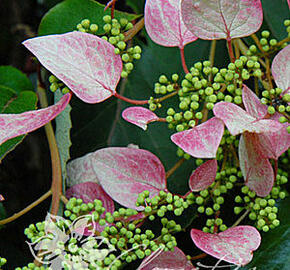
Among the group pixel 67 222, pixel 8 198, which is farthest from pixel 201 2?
pixel 8 198

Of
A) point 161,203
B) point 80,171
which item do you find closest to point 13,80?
point 80,171

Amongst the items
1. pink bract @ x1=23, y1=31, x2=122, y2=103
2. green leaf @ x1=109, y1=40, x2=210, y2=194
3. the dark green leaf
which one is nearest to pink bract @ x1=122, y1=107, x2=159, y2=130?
pink bract @ x1=23, y1=31, x2=122, y2=103

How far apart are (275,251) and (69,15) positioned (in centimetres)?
34

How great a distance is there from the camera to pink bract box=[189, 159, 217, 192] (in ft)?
1.37

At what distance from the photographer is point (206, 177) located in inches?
16.6

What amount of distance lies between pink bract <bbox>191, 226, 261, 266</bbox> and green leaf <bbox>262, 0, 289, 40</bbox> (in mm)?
307

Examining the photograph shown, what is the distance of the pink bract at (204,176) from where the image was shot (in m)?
0.42

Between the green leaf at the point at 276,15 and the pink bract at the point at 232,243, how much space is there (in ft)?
1.01

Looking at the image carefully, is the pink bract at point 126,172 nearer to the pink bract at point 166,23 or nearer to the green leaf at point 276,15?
the pink bract at point 166,23

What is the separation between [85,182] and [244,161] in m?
0.16

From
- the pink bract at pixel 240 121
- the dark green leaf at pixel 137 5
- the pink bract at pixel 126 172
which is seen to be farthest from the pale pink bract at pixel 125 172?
the dark green leaf at pixel 137 5

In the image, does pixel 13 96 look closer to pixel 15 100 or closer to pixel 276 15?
pixel 15 100

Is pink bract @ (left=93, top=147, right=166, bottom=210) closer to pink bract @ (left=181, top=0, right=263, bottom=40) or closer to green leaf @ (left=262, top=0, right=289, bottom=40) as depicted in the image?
pink bract @ (left=181, top=0, right=263, bottom=40)

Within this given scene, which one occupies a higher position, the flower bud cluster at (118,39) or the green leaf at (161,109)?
the flower bud cluster at (118,39)
